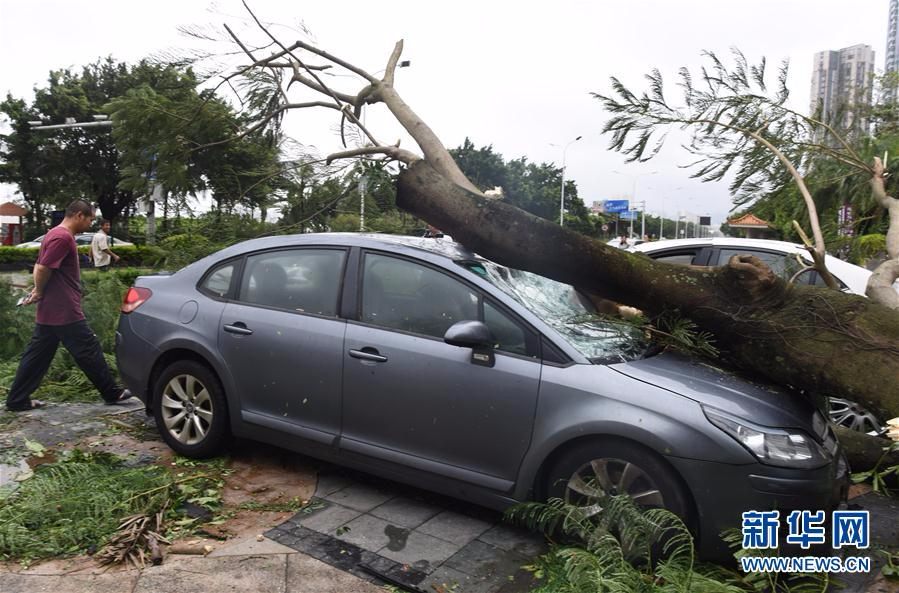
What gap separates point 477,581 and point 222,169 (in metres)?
4.25

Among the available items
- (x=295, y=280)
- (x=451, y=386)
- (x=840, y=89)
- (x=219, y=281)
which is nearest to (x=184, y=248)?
(x=219, y=281)

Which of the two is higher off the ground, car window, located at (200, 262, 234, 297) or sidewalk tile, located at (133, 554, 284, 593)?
car window, located at (200, 262, 234, 297)

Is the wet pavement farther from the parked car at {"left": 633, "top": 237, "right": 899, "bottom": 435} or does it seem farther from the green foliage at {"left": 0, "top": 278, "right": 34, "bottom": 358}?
the green foliage at {"left": 0, "top": 278, "right": 34, "bottom": 358}

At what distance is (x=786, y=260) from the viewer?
4152 millimetres

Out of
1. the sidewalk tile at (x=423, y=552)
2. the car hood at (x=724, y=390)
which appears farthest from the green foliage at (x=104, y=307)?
the car hood at (x=724, y=390)

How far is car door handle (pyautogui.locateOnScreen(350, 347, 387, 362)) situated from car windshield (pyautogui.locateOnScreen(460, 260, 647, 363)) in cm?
71

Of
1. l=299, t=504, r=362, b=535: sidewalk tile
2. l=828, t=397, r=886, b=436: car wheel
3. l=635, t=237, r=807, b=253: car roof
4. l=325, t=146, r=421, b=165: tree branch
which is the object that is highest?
l=325, t=146, r=421, b=165: tree branch

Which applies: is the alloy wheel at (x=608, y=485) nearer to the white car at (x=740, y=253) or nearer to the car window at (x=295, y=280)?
the car window at (x=295, y=280)

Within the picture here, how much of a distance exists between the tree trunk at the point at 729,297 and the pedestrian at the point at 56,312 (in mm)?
3043

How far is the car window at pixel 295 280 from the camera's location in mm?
4059

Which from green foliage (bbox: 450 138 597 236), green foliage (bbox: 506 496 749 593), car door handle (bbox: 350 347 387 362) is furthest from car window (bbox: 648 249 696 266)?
green foliage (bbox: 506 496 749 593)

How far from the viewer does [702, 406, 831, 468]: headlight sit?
288 centimetres

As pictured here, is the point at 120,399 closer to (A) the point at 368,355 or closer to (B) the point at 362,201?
(B) the point at 362,201

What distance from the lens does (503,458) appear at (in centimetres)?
333
